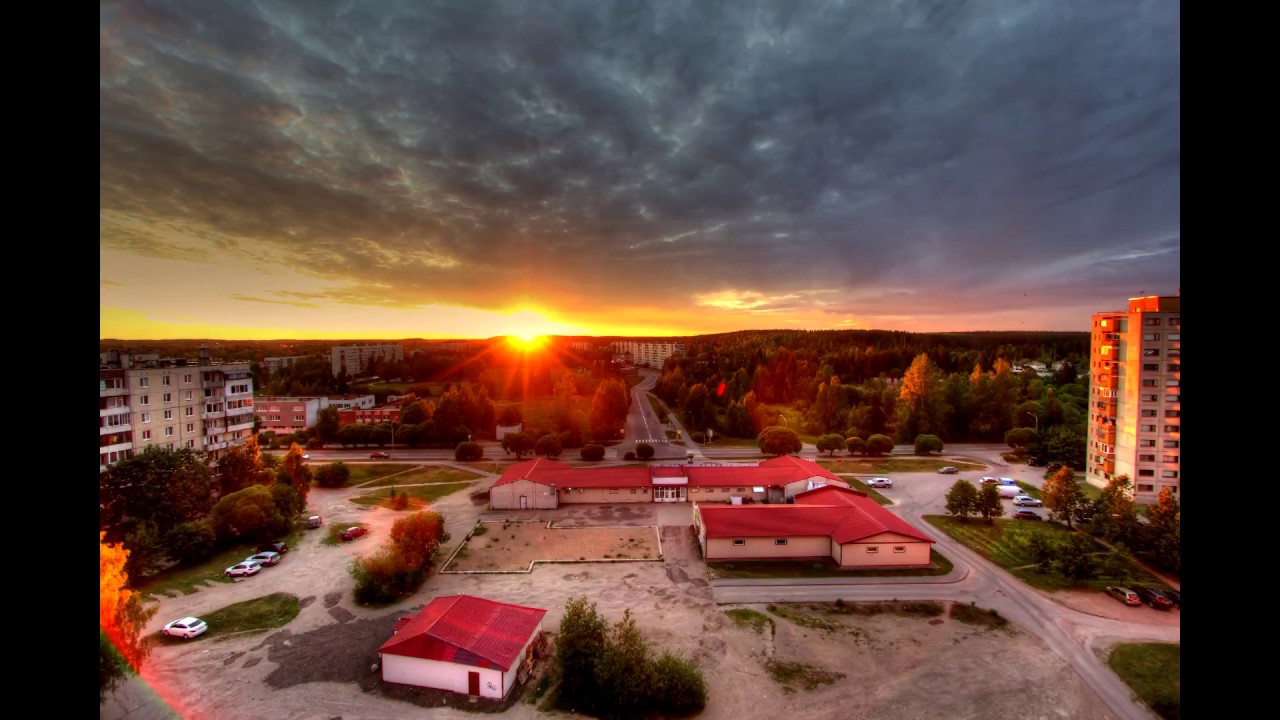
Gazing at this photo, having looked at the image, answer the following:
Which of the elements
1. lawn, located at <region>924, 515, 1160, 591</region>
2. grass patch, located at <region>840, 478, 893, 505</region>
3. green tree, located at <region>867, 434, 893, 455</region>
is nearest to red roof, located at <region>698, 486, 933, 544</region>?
lawn, located at <region>924, 515, 1160, 591</region>

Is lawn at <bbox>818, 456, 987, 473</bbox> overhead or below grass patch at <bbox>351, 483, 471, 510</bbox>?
overhead

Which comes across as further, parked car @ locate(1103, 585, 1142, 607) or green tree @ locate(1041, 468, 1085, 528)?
green tree @ locate(1041, 468, 1085, 528)

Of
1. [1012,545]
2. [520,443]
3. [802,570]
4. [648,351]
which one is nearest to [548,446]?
[520,443]

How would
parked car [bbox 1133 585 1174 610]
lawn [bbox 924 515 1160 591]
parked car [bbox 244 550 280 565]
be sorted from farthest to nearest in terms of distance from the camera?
parked car [bbox 244 550 280 565] < lawn [bbox 924 515 1160 591] < parked car [bbox 1133 585 1174 610]

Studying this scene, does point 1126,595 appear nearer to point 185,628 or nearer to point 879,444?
point 879,444

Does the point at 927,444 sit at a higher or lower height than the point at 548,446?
higher

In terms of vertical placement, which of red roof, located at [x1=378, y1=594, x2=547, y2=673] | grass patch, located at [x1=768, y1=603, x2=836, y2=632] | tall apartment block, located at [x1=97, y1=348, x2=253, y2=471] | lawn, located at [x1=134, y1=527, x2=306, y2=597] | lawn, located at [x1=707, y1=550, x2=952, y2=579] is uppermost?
tall apartment block, located at [x1=97, y1=348, x2=253, y2=471]

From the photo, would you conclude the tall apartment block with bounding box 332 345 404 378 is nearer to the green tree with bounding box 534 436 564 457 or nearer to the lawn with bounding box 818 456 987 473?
the green tree with bounding box 534 436 564 457
